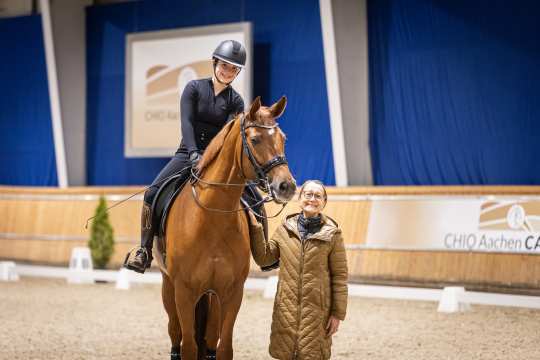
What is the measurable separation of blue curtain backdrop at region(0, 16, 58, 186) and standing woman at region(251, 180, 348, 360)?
40.1 ft

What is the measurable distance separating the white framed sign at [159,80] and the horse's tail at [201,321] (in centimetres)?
879

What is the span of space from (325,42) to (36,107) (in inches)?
275

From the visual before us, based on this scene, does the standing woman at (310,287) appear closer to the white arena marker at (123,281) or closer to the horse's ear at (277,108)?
the horse's ear at (277,108)

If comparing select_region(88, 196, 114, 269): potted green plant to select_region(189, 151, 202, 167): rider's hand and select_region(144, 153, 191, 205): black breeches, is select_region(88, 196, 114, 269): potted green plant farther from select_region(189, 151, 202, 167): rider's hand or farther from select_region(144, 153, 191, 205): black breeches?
select_region(189, 151, 202, 167): rider's hand

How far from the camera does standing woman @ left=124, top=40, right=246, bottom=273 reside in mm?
4402

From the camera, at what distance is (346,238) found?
10719mm

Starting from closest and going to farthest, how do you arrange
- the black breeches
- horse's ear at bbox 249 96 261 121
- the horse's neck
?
1. horse's ear at bbox 249 96 261 121
2. the horse's neck
3. the black breeches

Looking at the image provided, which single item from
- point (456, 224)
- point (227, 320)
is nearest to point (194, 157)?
point (227, 320)

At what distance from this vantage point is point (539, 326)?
7484 millimetres

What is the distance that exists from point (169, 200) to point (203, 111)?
1.82 feet

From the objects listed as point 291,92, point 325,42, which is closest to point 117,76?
point 291,92

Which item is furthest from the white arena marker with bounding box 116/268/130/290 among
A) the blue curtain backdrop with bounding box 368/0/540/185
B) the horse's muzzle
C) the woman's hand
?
the horse's muzzle

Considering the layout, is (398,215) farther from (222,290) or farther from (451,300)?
(222,290)

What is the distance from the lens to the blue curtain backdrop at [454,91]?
34.6 feet
